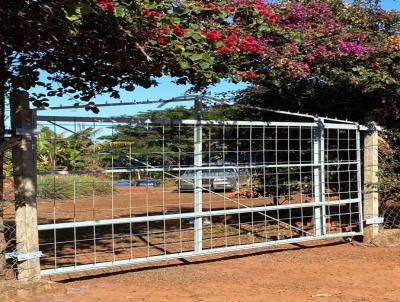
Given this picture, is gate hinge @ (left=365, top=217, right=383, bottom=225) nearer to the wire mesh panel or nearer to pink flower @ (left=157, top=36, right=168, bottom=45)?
the wire mesh panel

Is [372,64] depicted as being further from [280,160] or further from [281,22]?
[280,160]

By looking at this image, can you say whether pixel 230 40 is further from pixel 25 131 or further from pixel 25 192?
pixel 25 192

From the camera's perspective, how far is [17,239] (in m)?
5.72

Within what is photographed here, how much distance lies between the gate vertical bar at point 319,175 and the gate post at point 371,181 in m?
0.74

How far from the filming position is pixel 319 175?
8.48m

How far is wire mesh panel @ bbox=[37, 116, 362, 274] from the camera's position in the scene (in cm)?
680

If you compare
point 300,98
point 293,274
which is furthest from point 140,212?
point 293,274

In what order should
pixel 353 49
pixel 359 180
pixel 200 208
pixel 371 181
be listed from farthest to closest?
1. pixel 371 181
2. pixel 359 180
3. pixel 353 49
4. pixel 200 208

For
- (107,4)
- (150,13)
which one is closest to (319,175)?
(150,13)

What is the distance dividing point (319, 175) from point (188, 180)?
2.09 metres

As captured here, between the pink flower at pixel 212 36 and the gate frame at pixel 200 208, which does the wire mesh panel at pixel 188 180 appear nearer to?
the gate frame at pixel 200 208

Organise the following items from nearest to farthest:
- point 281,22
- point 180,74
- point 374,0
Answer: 1. point 180,74
2. point 281,22
3. point 374,0

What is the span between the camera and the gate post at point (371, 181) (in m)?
8.71

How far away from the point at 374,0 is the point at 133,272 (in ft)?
19.9
